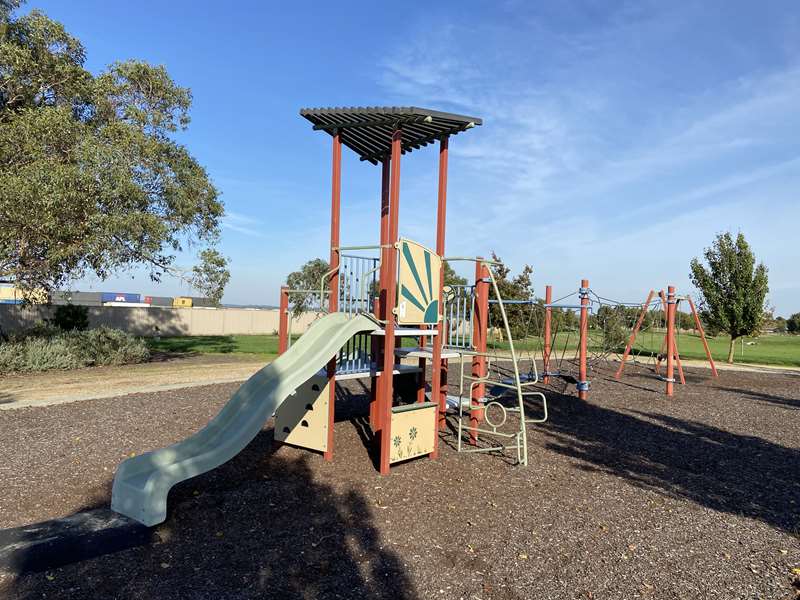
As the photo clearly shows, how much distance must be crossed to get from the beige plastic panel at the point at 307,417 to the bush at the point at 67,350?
1116 centimetres

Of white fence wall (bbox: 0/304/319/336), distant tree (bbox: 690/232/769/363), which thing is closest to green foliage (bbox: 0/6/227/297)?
white fence wall (bbox: 0/304/319/336)

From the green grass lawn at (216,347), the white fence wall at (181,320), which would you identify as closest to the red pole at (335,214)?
the green grass lawn at (216,347)

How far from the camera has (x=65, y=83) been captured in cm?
1533

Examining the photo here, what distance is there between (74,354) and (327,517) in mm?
14005

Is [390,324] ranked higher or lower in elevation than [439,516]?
higher

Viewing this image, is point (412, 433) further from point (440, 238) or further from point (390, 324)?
point (440, 238)

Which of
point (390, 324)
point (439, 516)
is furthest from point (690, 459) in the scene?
point (390, 324)

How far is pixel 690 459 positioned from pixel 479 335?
3.17 m

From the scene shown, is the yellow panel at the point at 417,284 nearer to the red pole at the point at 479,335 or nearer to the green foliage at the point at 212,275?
the red pole at the point at 479,335

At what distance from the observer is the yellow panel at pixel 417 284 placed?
19.4ft

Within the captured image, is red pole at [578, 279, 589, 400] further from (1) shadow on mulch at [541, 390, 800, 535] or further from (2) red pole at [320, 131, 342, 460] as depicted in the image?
(2) red pole at [320, 131, 342, 460]

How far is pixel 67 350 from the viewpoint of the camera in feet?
49.2

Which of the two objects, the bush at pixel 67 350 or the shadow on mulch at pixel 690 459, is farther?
the bush at pixel 67 350

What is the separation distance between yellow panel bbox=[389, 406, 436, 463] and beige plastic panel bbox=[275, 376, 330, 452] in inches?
34.7
